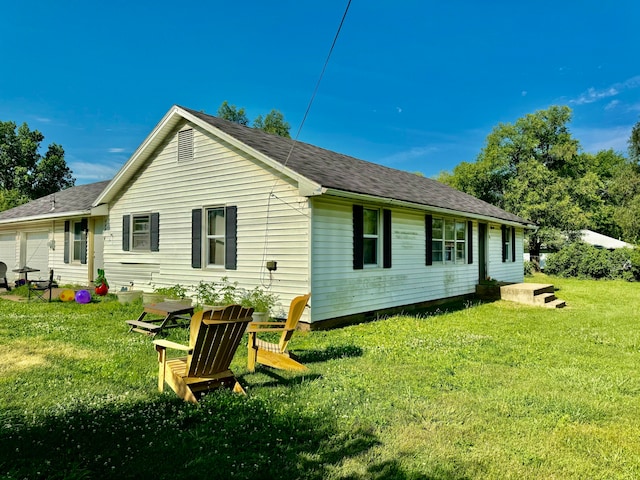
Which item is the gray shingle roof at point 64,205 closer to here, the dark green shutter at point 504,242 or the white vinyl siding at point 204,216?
the white vinyl siding at point 204,216

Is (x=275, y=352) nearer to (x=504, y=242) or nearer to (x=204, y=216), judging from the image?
(x=204, y=216)

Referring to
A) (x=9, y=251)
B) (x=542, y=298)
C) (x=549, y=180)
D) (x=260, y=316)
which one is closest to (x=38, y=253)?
(x=9, y=251)

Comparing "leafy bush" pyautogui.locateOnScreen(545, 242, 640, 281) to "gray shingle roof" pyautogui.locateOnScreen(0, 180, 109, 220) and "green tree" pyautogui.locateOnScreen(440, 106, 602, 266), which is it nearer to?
"green tree" pyautogui.locateOnScreen(440, 106, 602, 266)

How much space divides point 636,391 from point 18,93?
3520cm

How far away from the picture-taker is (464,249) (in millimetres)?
13891

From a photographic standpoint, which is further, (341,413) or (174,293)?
(174,293)

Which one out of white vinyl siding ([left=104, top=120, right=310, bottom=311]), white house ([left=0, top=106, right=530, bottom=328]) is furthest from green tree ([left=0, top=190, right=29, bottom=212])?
white vinyl siding ([left=104, top=120, right=310, bottom=311])

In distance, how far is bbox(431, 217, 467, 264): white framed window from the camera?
12457mm

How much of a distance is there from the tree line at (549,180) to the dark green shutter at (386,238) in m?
21.7

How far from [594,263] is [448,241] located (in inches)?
573

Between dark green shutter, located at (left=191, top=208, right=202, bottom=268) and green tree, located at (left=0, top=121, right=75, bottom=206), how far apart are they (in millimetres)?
31860

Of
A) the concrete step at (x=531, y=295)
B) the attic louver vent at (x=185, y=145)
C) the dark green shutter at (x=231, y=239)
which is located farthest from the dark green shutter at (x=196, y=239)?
the concrete step at (x=531, y=295)

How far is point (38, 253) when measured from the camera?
17.0 metres

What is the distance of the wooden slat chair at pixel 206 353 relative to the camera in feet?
13.0
